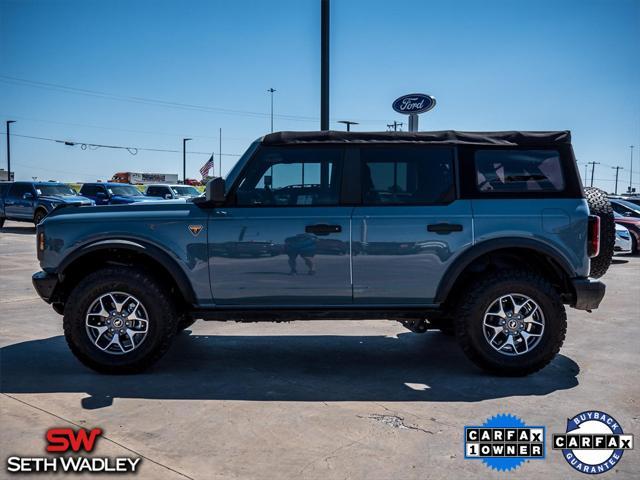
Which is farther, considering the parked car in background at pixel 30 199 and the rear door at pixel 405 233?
the parked car in background at pixel 30 199

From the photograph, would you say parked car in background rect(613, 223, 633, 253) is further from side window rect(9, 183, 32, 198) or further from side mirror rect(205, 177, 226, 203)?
side window rect(9, 183, 32, 198)

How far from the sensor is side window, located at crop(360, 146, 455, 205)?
4.96m

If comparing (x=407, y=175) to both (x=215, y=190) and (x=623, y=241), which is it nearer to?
(x=215, y=190)

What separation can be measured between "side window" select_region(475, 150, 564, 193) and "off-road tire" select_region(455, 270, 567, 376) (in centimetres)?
77

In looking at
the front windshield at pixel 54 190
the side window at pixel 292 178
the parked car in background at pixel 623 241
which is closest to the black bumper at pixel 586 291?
the side window at pixel 292 178

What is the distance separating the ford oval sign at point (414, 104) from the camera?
11523 mm

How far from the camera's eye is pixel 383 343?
6.10 meters

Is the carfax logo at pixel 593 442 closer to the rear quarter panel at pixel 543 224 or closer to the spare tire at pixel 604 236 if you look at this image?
the rear quarter panel at pixel 543 224

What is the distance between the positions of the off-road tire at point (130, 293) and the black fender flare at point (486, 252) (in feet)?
7.65

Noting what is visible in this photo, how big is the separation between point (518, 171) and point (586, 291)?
3.77 ft

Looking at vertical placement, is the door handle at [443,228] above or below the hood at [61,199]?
below

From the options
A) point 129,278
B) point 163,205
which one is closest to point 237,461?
point 129,278

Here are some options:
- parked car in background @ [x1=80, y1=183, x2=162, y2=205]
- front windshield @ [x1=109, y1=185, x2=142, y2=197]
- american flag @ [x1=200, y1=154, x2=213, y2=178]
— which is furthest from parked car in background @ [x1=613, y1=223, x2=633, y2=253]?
american flag @ [x1=200, y1=154, x2=213, y2=178]

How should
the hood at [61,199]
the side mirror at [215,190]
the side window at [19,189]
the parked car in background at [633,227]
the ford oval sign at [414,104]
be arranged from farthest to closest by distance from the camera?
1. the side window at [19,189]
2. the hood at [61,199]
3. the parked car in background at [633,227]
4. the ford oval sign at [414,104]
5. the side mirror at [215,190]
